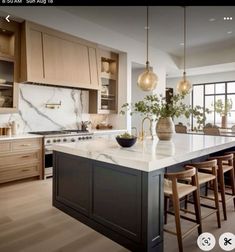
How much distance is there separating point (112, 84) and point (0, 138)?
3.19 metres

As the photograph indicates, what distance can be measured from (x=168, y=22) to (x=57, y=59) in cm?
245

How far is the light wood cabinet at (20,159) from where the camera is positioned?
3.91 metres

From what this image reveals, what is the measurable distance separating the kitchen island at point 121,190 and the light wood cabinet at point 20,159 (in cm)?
149

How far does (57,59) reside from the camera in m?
4.64

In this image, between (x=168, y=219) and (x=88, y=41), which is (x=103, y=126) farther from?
(x=168, y=219)

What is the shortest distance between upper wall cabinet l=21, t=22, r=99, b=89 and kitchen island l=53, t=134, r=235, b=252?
203cm

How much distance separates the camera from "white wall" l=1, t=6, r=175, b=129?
4.27 m

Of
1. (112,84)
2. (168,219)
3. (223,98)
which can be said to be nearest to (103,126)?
(112,84)

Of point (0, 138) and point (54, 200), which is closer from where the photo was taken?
point (54, 200)

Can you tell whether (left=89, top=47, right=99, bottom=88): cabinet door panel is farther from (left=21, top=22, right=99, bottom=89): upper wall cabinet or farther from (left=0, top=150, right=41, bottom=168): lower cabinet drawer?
(left=0, top=150, right=41, bottom=168): lower cabinet drawer

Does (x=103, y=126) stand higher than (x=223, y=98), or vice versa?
(x=223, y=98)

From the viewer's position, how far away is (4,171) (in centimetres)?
392

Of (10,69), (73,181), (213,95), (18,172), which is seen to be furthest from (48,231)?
(213,95)

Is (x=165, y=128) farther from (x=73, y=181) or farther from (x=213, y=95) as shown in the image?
(x=213, y=95)
